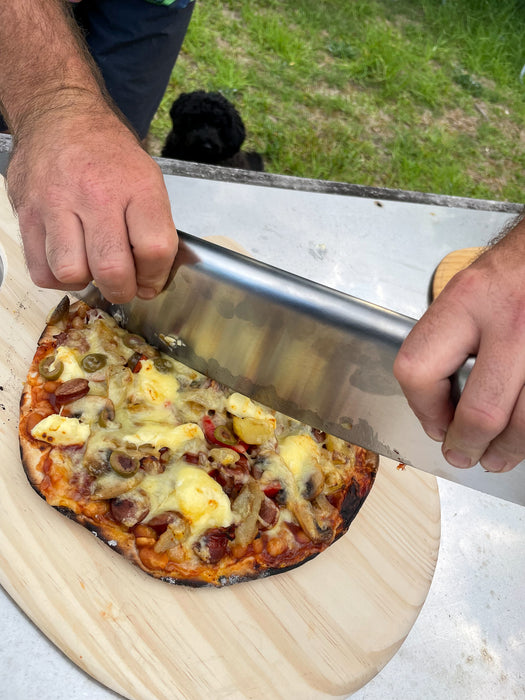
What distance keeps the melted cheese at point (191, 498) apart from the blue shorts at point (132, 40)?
5.12ft

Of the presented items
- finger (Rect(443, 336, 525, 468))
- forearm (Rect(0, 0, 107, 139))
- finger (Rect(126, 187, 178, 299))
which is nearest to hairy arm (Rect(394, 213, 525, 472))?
finger (Rect(443, 336, 525, 468))

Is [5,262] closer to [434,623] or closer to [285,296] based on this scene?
[285,296]

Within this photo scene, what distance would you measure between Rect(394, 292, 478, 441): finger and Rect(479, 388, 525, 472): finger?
0.32ft

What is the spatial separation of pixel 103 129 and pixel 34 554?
88cm

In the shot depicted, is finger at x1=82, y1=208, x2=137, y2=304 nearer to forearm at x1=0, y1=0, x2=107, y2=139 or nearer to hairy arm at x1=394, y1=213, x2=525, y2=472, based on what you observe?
forearm at x1=0, y1=0, x2=107, y2=139

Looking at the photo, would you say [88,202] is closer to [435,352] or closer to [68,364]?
[68,364]

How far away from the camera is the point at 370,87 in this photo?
15.8 feet

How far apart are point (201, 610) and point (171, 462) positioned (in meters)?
0.33

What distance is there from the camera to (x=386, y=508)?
62.8 inches

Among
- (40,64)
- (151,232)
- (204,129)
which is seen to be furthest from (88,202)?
(204,129)

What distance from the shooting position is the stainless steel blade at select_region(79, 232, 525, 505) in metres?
1.22

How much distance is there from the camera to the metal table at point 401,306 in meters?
1.28

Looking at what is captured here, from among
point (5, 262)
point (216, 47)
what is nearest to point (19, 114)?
point (5, 262)

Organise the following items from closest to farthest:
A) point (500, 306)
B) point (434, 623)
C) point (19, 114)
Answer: point (500, 306) < point (19, 114) < point (434, 623)
